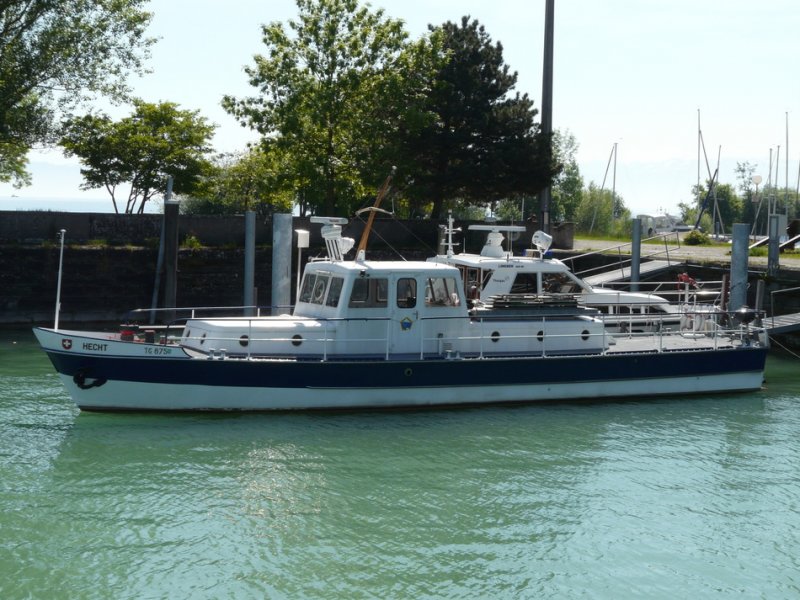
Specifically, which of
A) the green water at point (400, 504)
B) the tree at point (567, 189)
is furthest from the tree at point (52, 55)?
the tree at point (567, 189)

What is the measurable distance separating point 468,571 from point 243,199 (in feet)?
132

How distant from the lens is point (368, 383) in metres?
16.7

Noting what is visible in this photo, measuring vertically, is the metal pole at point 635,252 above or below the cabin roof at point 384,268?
above

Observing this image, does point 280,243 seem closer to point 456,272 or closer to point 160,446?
point 456,272

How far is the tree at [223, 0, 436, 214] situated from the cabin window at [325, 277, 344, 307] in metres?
16.4

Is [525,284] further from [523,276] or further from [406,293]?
[406,293]

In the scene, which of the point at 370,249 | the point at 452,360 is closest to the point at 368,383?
the point at 452,360

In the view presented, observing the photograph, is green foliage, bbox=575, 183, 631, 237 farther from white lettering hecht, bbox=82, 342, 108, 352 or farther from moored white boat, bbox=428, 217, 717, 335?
white lettering hecht, bbox=82, 342, 108, 352

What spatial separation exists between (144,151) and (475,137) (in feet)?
49.6

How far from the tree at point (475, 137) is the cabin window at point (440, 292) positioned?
1738cm

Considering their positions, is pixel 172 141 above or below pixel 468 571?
above

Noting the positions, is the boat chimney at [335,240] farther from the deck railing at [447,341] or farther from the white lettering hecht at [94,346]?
the white lettering hecht at [94,346]

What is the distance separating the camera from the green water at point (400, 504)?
10.3m

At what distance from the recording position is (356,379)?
1661 cm
